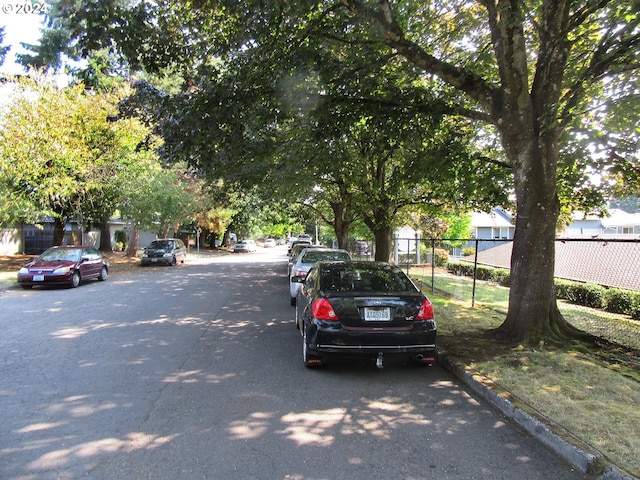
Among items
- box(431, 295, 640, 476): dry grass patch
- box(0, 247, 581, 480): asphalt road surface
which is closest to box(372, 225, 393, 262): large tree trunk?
box(431, 295, 640, 476): dry grass patch

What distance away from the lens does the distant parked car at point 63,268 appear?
14117 millimetres

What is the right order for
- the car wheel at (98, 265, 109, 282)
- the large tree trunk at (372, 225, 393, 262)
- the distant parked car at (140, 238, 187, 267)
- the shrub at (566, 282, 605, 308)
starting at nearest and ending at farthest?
the shrub at (566, 282, 605, 308) → the large tree trunk at (372, 225, 393, 262) → the car wheel at (98, 265, 109, 282) → the distant parked car at (140, 238, 187, 267)

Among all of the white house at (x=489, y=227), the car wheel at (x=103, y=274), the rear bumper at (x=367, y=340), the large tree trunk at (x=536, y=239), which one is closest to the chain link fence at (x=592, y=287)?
the large tree trunk at (x=536, y=239)

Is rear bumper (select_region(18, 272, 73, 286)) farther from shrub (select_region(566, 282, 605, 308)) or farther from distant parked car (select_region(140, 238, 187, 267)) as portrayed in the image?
shrub (select_region(566, 282, 605, 308))

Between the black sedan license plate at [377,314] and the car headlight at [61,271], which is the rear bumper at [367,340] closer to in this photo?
the black sedan license plate at [377,314]

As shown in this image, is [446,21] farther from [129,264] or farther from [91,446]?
[129,264]

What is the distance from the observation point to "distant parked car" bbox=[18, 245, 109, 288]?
556 inches

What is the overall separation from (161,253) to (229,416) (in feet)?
76.0

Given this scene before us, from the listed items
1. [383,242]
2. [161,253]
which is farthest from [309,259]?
[161,253]

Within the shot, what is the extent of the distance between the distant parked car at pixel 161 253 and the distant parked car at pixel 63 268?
27.5 ft

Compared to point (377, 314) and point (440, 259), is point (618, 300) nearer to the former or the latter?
point (377, 314)

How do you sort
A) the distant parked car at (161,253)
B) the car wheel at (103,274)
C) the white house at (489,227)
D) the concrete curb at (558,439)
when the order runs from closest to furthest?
the concrete curb at (558,439)
the car wheel at (103,274)
the distant parked car at (161,253)
the white house at (489,227)

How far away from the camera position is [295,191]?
13469 mm

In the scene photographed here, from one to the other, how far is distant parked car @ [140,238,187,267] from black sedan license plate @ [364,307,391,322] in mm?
22446
